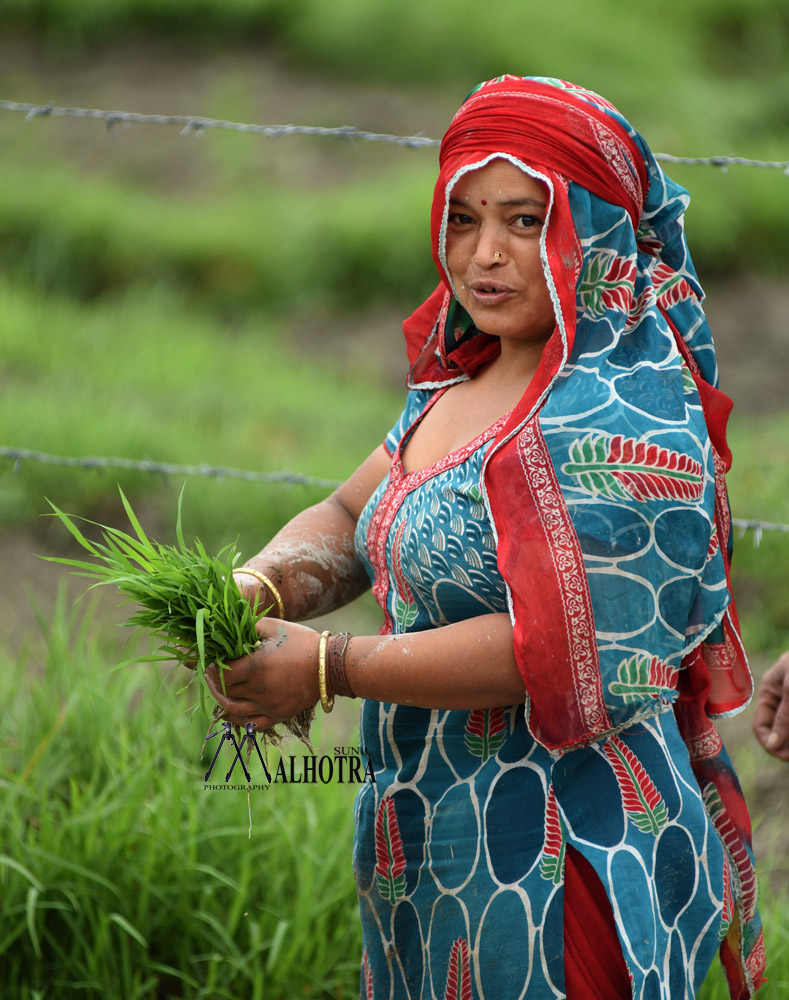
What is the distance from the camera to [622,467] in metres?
1.47

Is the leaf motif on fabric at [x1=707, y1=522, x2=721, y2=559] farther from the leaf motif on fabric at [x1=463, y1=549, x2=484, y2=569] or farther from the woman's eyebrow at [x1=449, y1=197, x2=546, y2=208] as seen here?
the woman's eyebrow at [x1=449, y1=197, x2=546, y2=208]

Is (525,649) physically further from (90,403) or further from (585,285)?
(90,403)

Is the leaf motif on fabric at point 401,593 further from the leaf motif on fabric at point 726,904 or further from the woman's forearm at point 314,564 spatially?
the leaf motif on fabric at point 726,904

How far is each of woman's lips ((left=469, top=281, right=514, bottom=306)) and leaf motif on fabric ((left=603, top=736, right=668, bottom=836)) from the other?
618mm

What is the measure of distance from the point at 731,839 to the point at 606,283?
2.81ft

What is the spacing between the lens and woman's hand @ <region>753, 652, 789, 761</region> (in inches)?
73.7

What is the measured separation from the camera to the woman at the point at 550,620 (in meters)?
1.48

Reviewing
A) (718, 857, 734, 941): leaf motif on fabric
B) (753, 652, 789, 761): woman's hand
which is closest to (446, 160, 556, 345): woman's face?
(753, 652, 789, 761): woman's hand

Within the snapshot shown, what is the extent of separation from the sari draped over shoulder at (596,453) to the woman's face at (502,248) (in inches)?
1.2

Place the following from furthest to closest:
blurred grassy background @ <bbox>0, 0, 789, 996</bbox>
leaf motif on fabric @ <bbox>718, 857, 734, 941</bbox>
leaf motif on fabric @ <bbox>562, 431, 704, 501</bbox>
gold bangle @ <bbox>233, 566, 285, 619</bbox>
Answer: blurred grassy background @ <bbox>0, 0, 789, 996</bbox>, gold bangle @ <bbox>233, 566, 285, 619</bbox>, leaf motif on fabric @ <bbox>718, 857, 734, 941</bbox>, leaf motif on fabric @ <bbox>562, 431, 704, 501</bbox>

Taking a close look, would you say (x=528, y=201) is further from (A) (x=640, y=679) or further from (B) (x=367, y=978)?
(B) (x=367, y=978)

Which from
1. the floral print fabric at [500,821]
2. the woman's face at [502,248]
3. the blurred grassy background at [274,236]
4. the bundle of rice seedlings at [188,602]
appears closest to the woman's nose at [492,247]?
the woman's face at [502,248]

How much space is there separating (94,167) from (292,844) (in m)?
6.95

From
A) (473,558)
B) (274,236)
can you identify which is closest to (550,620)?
(473,558)
